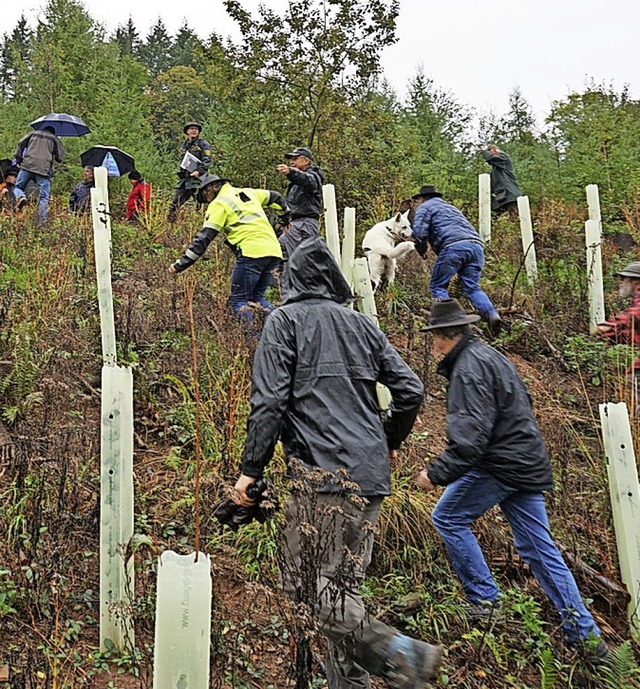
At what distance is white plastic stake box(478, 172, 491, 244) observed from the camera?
1065 centimetres

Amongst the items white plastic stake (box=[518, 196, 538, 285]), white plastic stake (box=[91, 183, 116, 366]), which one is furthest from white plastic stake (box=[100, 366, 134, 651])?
white plastic stake (box=[518, 196, 538, 285])

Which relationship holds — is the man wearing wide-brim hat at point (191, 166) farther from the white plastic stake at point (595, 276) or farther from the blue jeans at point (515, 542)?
the blue jeans at point (515, 542)

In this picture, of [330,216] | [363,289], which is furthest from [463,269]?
[363,289]

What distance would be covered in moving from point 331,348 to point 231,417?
1.95 m

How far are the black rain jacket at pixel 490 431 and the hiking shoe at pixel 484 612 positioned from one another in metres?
0.74

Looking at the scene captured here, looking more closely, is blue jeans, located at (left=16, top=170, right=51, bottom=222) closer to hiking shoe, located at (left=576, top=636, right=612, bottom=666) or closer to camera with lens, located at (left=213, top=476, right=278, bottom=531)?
camera with lens, located at (left=213, top=476, right=278, bottom=531)

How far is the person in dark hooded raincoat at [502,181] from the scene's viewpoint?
12.0 m

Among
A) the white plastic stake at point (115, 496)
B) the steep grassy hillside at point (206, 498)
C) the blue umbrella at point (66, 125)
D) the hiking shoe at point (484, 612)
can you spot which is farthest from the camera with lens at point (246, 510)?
the blue umbrella at point (66, 125)

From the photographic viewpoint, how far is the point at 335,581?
10.3ft

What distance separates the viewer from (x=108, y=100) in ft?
59.8

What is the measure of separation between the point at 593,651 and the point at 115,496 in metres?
2.50

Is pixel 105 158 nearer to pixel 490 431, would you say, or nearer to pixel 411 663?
pixel 490 431

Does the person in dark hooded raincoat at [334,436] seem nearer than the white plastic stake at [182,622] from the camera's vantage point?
No

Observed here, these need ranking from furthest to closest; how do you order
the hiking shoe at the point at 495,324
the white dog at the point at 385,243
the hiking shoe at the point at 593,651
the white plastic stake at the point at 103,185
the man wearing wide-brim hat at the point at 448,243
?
the white dog at the point at 385,243, the hiking shoe at the point at 495,324, the man wearing wide-brim hat at the point at 448,243, the white plastic stake at the point at 103,185, the hiking shoe at the point at 593,651
